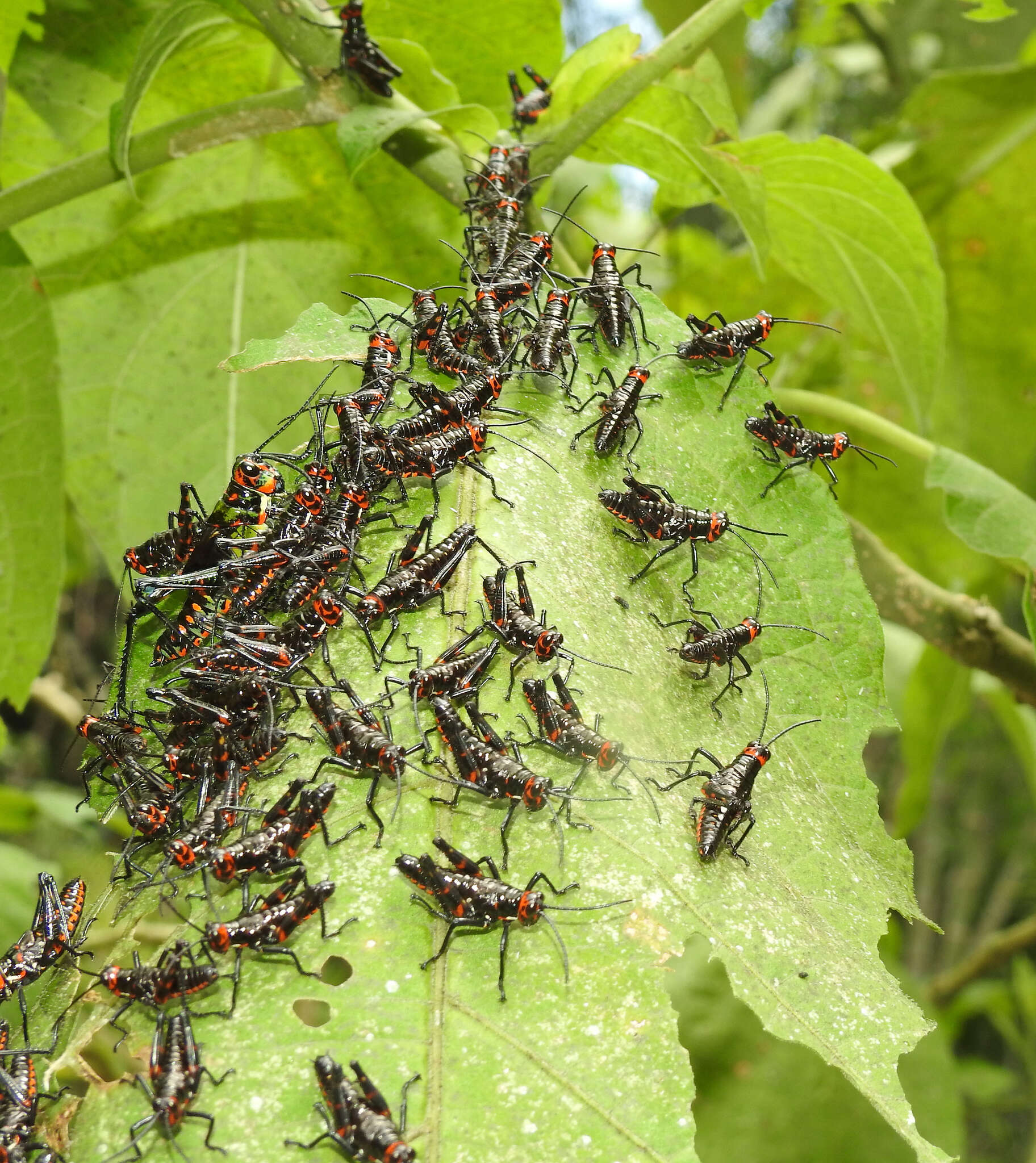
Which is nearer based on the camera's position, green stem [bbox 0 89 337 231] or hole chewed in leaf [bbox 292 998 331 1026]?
hole chewed in leaf [bbox 292 998 331 1026]

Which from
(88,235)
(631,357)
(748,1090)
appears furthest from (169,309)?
(748,1090)

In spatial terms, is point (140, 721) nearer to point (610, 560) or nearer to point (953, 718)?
point (610, 560)

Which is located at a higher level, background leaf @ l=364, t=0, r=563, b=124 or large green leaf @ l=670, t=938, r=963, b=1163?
background leaf @ l=364, t=0, r=563, b=124

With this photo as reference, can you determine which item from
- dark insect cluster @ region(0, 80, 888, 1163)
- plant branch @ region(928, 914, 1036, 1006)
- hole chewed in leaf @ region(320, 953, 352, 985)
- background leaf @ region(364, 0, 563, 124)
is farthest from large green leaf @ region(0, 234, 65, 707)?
plant branch @ region(928, 914, 1036, 1006)

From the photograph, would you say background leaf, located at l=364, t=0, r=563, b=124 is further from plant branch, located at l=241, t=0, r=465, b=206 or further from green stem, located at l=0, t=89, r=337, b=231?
green stem, located at l=0, t=89, r=337, b=231

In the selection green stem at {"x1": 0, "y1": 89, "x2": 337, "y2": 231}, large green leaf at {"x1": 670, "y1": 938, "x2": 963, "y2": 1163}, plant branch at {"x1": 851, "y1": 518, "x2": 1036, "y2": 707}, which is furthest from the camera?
large green leaf at {"x1": 670, "y1": 938, "x2": 963, "y2": 1163}

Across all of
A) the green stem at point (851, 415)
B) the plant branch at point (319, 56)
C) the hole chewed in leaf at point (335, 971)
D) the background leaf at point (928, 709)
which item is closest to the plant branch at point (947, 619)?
the green stem at point (851, 415)

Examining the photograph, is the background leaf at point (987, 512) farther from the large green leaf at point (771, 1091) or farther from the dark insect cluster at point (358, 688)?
the large green leaf at point (771, 1091)
